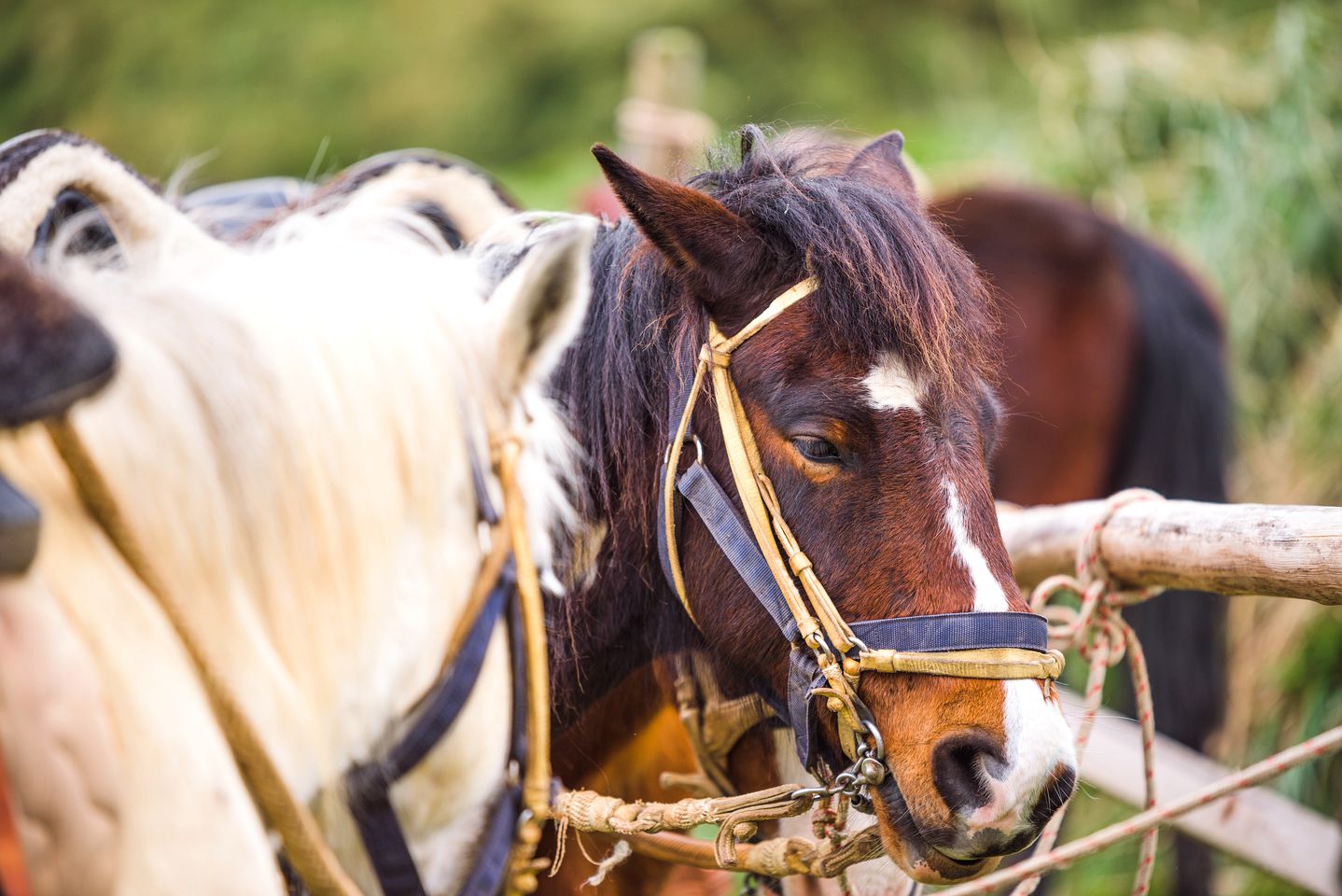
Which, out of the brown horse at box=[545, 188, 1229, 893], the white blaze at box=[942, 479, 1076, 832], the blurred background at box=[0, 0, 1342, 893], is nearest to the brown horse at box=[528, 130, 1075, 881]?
the white blaze at box=[942, 479, 1076, 832]

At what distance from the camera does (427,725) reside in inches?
44.5

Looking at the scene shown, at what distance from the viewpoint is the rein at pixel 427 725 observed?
921mm

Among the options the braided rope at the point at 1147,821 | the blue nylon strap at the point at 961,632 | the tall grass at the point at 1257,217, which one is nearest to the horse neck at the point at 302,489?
the blue nylon strap at the point at 961,632

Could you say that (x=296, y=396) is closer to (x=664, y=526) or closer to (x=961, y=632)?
(x=664, y=526)

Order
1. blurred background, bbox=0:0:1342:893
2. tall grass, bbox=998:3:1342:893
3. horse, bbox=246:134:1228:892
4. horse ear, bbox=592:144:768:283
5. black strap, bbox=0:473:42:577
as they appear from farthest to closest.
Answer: blurred background, bbox=0:0:1342:893 → tall grass, bbox=998:3:1342:893 → horse, bbox=246:134:1228:892 → horse ear, bbox=592:144:768:283 → black strap, bbox=0:473:42:577

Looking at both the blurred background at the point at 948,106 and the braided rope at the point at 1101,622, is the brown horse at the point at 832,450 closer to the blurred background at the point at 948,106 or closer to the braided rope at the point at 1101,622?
the braided rope at the point at 1101,622

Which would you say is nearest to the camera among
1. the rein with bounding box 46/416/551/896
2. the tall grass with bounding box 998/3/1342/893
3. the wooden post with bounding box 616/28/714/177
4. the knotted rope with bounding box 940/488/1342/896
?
the rein with bounding box 46/416/551/896

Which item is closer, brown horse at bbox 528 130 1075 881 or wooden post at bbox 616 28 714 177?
brown horse at bbox 528 130 1075 881

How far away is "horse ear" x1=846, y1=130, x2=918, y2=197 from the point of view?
71.0 inches

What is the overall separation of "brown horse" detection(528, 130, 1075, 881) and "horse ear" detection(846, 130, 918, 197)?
0.5 inches

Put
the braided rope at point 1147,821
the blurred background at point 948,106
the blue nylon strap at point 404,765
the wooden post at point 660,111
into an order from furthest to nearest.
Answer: the wooden post at point 660,111 → the blurred background at point 948,106 → the braided rope at point 1147,821 → the blue nylon strap at point 404,765

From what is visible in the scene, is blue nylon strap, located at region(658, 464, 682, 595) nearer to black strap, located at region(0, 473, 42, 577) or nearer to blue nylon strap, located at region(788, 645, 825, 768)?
blue nylon strap, located at region(788, 645, 825, 768)

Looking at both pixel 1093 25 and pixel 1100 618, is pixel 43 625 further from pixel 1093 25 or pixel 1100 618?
pixel 1093 25

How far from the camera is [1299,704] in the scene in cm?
372
